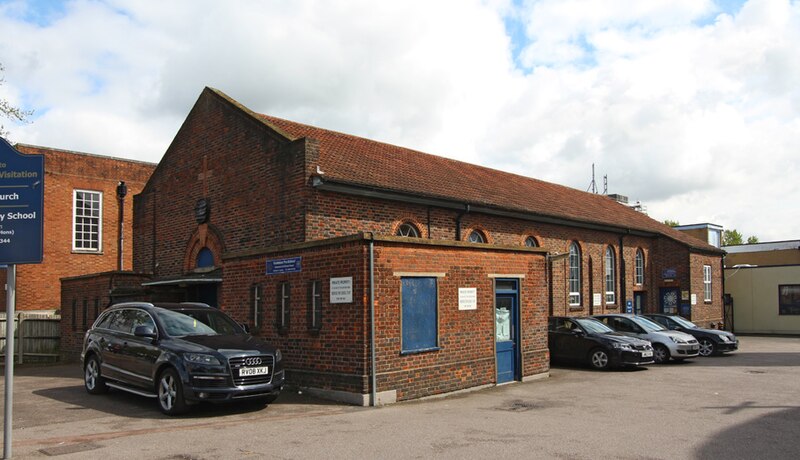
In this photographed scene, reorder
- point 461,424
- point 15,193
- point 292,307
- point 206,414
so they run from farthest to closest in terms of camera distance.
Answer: point 292,307 < point 206,414 < point 461,424 < point 15,193

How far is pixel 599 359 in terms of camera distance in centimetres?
1688

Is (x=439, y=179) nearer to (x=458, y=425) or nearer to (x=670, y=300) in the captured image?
(x=458, y=425)

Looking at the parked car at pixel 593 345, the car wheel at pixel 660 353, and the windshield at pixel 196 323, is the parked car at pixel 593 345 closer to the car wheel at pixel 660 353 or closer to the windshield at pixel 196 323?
the car wheel at pixel 660 353

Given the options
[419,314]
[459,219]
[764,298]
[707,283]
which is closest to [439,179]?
[459,219]

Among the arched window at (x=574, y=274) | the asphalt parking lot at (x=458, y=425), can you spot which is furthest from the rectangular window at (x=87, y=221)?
the arched window at (x=574, y=274)

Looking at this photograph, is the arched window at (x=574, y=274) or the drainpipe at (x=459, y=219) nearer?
the drainpipe at (x=459, y=219)

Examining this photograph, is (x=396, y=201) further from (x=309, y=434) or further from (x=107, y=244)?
(x=107, y=244)

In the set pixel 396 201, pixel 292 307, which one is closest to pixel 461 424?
pixel 292 307

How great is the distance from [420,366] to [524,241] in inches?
452

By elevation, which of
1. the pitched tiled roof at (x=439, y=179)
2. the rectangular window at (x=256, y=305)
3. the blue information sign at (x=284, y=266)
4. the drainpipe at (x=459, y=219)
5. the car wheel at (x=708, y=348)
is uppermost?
the pitched tiled roof at (x=439, y=179)

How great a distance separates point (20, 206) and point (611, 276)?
80.4 feet

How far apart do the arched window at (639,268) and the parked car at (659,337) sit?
10531 millimetres

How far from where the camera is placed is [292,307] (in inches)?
504

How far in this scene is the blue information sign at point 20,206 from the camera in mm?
7652
